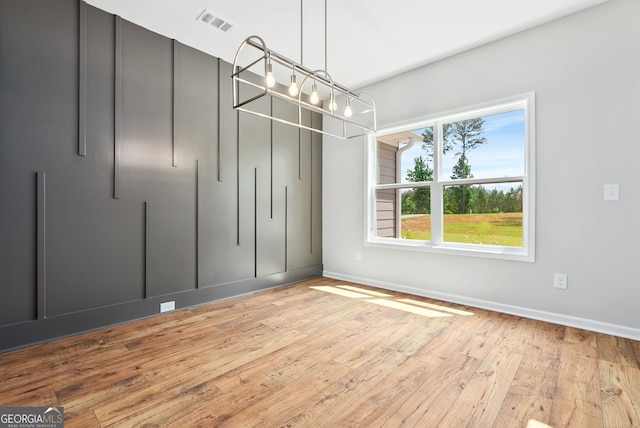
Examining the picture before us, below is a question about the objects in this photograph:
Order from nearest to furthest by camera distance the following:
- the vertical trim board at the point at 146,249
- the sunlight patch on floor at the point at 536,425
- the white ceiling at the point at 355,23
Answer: the sunlight patch on floor at the point at 536,425 < the white ceiling at the point at 355,23 < the vertical trim board at the point at 146,249

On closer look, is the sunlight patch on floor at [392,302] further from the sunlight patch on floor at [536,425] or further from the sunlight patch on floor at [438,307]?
the sunlight patch on floor at [536,425]

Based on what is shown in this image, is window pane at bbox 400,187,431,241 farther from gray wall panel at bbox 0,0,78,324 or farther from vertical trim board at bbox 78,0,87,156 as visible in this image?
gray wall panel at bbox 0,0,78,324

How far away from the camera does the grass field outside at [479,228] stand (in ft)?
9.82

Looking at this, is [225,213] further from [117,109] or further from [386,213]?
[386,213]

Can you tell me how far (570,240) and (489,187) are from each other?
0.86 meters

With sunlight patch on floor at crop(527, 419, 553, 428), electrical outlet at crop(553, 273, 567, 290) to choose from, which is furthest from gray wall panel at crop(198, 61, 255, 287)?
electrical outlet at crop(553, 273, 567, 290)

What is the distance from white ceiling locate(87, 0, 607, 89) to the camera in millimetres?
2449

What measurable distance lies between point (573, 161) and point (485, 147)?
0.80 metres

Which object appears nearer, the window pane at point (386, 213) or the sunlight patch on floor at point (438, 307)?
the sunlight patch on floor at point (438, 307)

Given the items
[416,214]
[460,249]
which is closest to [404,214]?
[416,214]

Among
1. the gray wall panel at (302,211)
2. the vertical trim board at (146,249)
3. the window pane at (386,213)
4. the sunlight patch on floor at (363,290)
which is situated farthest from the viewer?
the gray wall panel at (302,211)

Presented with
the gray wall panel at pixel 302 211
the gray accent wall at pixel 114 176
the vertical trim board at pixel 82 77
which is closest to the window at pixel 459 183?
the gray wall panel at pixel 302 211

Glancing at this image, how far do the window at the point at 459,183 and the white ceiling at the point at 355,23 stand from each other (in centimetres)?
70

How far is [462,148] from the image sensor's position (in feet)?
11.0
